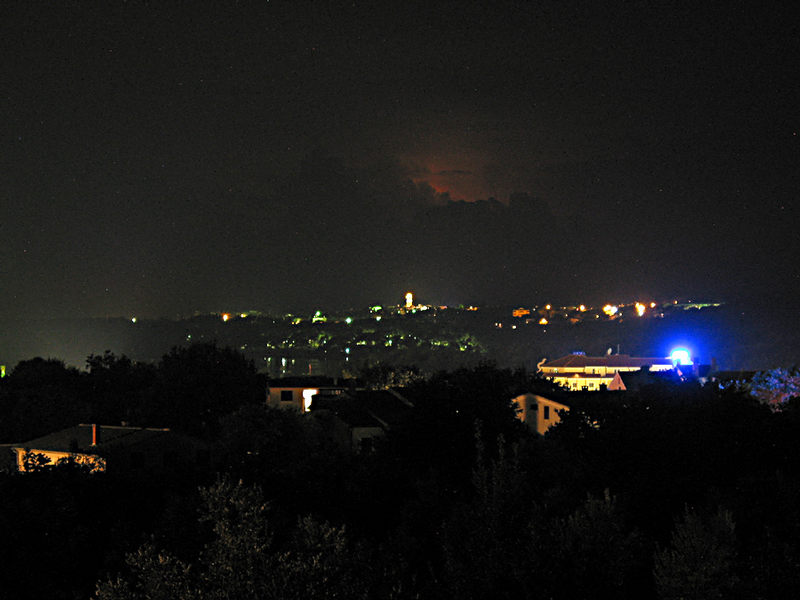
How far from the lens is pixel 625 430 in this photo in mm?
23312

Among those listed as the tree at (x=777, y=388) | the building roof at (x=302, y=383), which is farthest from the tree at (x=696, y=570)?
the building roof at (x=302, y=383)

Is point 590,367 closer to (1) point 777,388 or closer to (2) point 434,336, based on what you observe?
(1) point 777,388

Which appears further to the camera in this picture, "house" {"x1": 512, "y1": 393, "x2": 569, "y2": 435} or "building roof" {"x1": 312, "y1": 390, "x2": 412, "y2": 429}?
"house" {"x1": 512, "y1": 393, "x2": 569, "y2": 435}

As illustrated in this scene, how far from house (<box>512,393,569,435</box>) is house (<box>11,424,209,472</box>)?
1743 centimetres

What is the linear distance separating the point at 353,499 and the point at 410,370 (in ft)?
148

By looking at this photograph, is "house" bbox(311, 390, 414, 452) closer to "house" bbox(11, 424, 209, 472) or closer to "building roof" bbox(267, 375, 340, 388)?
"house" bbox(11, 424, 209, 472)

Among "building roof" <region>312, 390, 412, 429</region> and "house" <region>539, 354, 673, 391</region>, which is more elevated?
A: "house" <region>539, 354, 673, 391</region>

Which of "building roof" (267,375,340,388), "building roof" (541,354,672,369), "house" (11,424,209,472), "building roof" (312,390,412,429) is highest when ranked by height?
"building roof" (541,354,672,369)

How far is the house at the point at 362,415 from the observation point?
3494 centimetres

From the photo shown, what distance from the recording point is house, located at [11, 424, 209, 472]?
96.9 ft

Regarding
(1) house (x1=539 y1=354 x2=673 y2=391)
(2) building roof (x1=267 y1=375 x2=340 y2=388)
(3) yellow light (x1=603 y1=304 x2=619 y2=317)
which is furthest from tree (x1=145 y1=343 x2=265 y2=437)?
(3) yellow light (x1=603 y1=304 x2=619 y2=317)

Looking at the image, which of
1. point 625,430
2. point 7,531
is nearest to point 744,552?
point 625,430

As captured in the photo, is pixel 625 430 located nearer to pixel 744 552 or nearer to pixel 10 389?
pixel 744 552

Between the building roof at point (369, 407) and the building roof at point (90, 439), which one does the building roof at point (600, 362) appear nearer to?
the building roof at point (369, 407)
